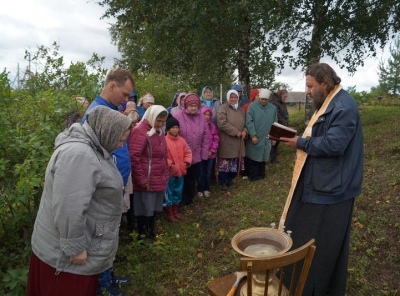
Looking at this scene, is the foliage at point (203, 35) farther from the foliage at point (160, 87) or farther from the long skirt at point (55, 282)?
the long skirt at point (55, 282)

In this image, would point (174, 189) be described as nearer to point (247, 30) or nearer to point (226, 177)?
point (226, 177)

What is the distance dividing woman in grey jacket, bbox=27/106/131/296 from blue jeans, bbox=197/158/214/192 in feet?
13.4

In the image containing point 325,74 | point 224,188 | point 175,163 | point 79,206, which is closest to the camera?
point 79,206

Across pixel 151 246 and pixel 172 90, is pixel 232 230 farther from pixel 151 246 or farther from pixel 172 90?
pixel 172 90

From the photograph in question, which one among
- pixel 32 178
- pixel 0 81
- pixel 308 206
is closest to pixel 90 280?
pixel 32 178

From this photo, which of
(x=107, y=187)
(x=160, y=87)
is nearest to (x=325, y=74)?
(x=107, y=187)

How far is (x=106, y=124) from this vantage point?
2.06 metres

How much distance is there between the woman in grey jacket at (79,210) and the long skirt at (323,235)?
4.95ft

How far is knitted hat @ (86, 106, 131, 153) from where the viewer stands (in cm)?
206

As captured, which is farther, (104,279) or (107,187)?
(104,279)

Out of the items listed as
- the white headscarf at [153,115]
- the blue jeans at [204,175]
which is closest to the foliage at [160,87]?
the blue jeans at [204,175]

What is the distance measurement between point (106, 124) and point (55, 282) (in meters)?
1.04

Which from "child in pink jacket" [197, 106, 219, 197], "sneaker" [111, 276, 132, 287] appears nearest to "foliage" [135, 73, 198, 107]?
"child in pink jacket" [197, 106, 219, 197]

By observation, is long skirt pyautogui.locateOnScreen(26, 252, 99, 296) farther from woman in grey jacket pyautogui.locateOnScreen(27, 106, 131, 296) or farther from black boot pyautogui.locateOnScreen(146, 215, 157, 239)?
black boot pyautogui.locateOnScreen(146, 215, 157, 239)
